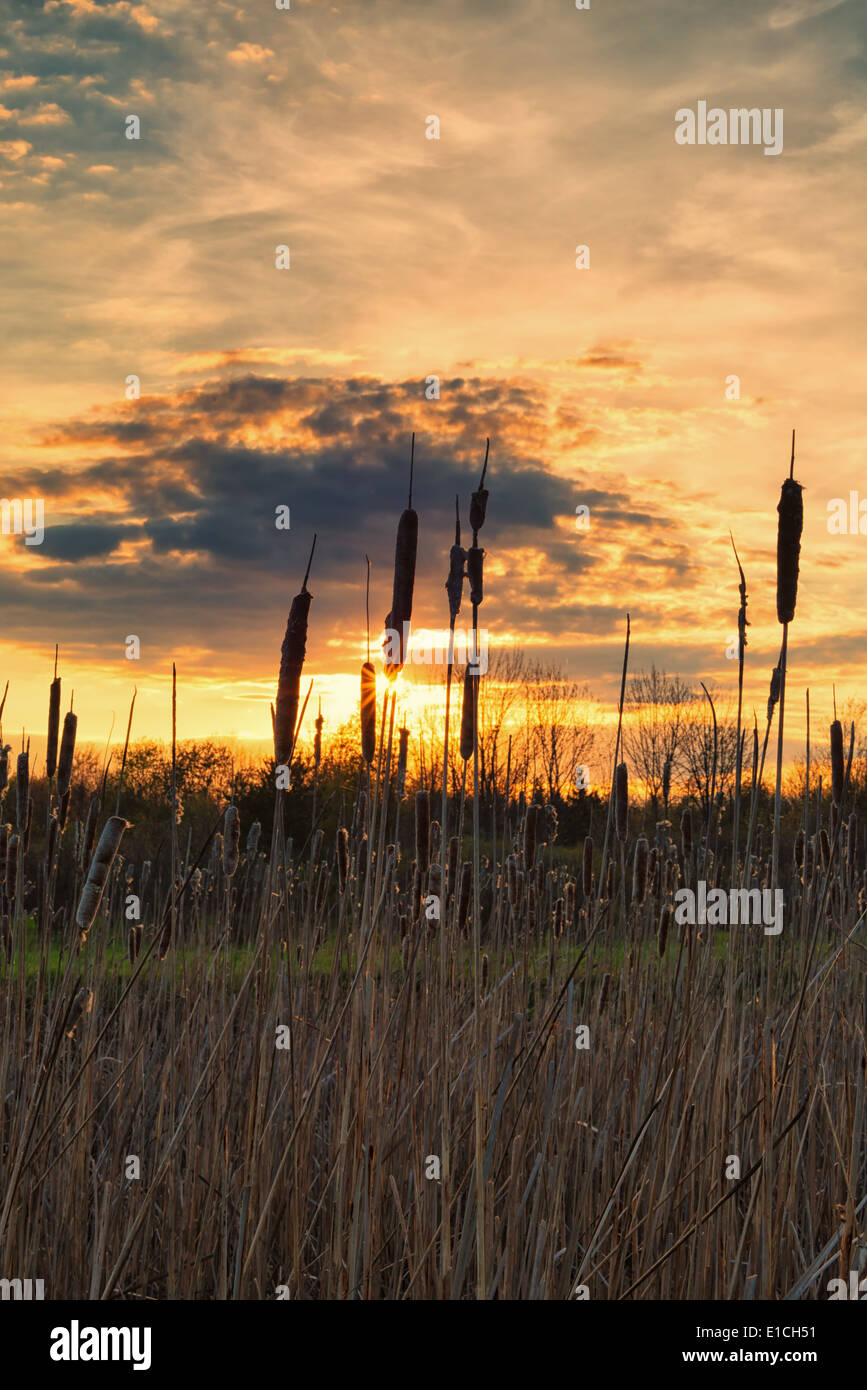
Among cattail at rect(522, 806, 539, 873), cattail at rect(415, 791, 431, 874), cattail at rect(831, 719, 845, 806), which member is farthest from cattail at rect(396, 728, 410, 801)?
cattail at rect(831, 719, 845, 806)

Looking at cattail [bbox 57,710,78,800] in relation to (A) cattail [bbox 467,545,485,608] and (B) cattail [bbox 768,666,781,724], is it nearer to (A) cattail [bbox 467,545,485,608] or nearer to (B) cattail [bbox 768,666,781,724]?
(A) cattail [bbox 467,545,485,608]

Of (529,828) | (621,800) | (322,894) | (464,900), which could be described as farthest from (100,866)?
(322,894)

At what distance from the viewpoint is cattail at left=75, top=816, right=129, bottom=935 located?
1.73 metres

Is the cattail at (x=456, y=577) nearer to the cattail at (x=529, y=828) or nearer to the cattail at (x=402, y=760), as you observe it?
the cattail at (x=402, y=760)

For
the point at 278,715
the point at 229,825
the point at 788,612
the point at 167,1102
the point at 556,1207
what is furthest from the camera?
the point at 167,1102

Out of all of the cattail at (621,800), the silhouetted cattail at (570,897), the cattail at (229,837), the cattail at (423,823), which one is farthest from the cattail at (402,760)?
the silhouetted cattail at (570,897)

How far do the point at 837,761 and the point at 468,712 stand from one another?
1.36 metres

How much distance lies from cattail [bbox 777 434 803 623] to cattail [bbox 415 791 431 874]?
98 cm

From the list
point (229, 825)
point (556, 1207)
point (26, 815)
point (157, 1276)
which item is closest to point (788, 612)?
point (556, 1207)

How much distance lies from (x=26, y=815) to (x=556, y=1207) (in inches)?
62.6

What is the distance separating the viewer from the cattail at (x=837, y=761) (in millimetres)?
2732

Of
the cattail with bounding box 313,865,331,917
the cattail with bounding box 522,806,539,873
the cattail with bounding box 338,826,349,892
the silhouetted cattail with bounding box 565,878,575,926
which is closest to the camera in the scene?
the cattail with bounding box 338,826,349,892
